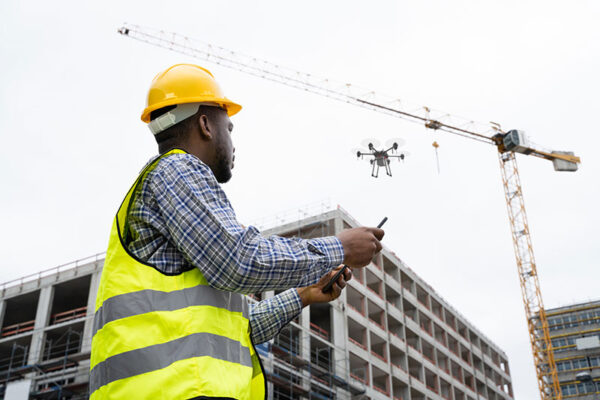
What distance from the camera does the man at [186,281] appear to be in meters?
1.83

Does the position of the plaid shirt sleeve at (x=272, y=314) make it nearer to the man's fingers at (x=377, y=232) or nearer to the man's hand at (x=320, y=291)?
the man's hand at (x=320, y=291)

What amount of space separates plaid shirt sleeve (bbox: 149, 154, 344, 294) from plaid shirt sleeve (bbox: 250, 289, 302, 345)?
512 mm

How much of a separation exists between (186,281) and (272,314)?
0.73 meters

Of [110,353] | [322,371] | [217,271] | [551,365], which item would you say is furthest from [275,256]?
[551,365]

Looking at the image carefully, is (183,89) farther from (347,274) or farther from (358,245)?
(347,274)

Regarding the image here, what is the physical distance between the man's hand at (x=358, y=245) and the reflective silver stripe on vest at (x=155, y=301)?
19.2 inches

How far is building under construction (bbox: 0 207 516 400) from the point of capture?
28562 millimetres

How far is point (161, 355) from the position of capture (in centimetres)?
183

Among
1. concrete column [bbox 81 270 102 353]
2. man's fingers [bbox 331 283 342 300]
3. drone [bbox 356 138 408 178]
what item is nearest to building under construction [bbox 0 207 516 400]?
concrete column [bbox 81 270 102 353]

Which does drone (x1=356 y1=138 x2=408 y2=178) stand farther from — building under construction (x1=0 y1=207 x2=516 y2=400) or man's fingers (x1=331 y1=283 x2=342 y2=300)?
building under construction (x1=0 y1=207 x2=516 y2=400)

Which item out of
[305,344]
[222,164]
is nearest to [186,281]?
[222,164]

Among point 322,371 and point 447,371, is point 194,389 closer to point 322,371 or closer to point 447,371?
point 322,371

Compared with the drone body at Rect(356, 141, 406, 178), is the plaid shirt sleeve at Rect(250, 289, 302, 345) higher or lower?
lower

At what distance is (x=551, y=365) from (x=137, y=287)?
65141mm
